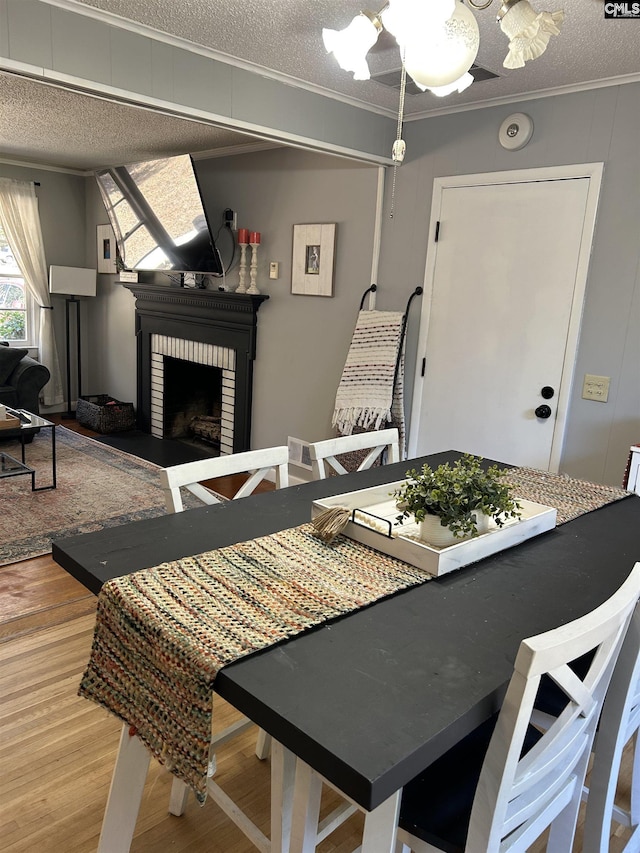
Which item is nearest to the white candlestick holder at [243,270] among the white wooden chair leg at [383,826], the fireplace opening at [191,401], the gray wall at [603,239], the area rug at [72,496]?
the fireplace opening at [191,401]

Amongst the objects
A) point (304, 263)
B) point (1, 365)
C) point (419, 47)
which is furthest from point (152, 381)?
point (419, 47)

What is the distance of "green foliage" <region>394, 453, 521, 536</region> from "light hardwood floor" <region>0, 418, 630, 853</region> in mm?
930

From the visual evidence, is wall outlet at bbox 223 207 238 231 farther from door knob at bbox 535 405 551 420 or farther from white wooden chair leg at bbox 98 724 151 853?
white wooden chair leg at bbox 98 724 151 853

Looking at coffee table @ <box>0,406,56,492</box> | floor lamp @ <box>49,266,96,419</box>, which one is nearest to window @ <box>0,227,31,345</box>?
floor lamp @ <box>49,266,96,419</box>

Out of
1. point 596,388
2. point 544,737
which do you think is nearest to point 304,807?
point 544,737

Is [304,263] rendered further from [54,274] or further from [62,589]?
[54,274]

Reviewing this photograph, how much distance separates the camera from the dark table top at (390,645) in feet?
2.93

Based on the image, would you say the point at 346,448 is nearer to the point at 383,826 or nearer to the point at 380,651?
the point at 380,651

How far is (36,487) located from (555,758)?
386 centimetres

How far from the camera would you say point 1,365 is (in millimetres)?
5316

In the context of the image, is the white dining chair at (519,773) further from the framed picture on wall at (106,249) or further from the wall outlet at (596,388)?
the framed picture on wall at (106,249)

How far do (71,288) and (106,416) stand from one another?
137 cm

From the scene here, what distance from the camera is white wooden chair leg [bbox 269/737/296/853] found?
4.18 feet

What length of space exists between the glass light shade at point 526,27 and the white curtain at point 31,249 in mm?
5730
